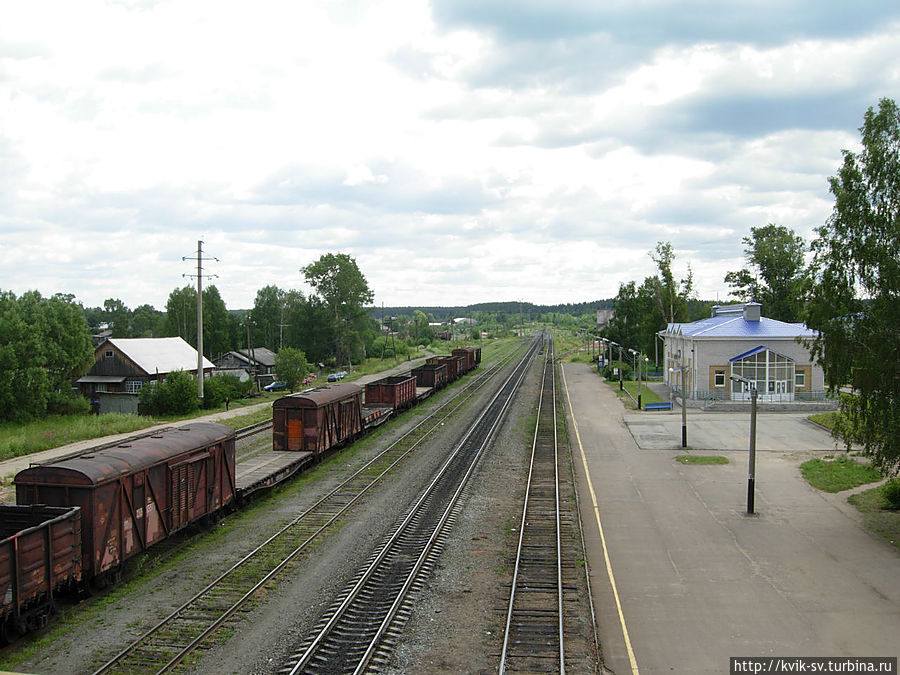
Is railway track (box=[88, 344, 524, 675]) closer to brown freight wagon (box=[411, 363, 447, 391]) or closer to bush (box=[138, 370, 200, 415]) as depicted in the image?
bush (box=[138, 370, 200, 415])

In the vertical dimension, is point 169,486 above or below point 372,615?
above

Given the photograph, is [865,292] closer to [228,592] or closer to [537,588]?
[537,588]

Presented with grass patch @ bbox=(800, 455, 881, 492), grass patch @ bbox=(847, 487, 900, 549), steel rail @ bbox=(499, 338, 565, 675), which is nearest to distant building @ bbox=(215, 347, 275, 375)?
steel rail @ bbox=(499, 338, 565, 675)

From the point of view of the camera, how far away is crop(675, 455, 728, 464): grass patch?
28.5 m

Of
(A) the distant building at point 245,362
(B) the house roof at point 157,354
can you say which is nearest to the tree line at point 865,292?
(B) the house roof at point 157,354

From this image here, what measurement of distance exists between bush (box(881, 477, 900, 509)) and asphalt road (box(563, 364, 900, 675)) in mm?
1290

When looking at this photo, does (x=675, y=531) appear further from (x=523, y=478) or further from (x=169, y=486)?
(x=169, y=486)

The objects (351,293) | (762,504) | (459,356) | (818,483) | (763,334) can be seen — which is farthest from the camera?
(351,293)

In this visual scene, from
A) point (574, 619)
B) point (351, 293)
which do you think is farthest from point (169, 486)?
point (351, 293)

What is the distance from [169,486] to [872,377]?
19.1 m

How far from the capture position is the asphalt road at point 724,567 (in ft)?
39.8

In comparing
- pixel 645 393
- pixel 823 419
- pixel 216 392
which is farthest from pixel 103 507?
pixel 645 393

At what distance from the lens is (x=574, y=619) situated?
12891mm

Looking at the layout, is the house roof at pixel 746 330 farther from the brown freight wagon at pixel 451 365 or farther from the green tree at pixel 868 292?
the green tree at pixel 868 292
